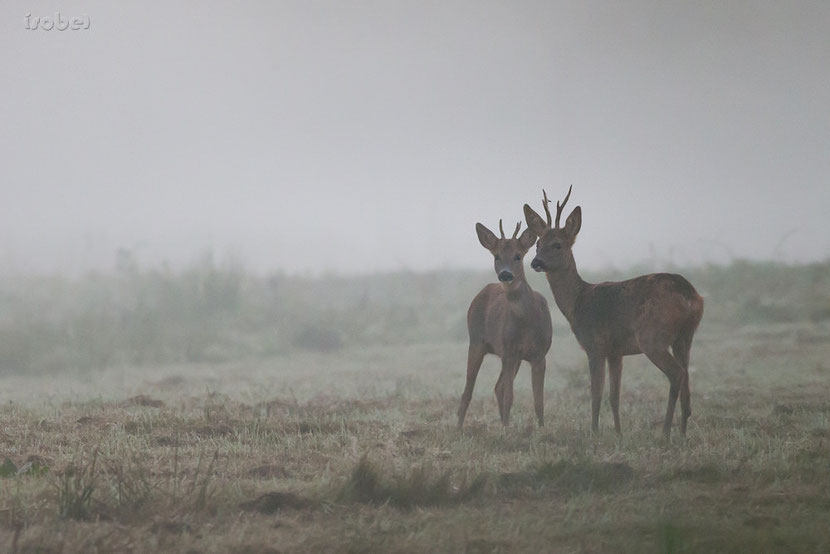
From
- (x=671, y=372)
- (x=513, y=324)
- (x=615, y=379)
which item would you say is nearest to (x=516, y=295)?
(x=513, y=324)

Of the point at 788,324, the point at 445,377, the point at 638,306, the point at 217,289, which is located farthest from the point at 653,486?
the point at 217,289

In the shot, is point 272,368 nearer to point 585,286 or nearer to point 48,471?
point 585,286

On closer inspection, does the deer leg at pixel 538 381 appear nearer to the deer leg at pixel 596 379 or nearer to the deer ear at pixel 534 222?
the deer leg at pixel 596 379

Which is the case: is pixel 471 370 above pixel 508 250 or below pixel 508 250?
below

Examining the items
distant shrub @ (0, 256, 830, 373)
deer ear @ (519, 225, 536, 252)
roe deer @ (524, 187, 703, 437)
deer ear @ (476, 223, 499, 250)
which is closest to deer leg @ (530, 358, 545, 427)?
roe deer @ (524, 187, 703, 437)

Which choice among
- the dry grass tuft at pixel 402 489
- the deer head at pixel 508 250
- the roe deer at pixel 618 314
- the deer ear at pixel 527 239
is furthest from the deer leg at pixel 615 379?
the dry grass tuft at pixel 402 489

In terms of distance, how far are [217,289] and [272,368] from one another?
6426 millimetres

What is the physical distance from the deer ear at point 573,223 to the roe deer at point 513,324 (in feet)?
1.09

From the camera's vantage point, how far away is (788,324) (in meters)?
22.3

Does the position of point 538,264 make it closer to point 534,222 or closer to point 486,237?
point 534,222

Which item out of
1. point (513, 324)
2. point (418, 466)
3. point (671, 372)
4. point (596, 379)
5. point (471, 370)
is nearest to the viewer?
point (418, 466)

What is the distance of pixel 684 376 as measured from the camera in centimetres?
830

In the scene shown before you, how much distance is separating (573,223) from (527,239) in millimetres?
441

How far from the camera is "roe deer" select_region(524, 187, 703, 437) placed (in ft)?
27.2
